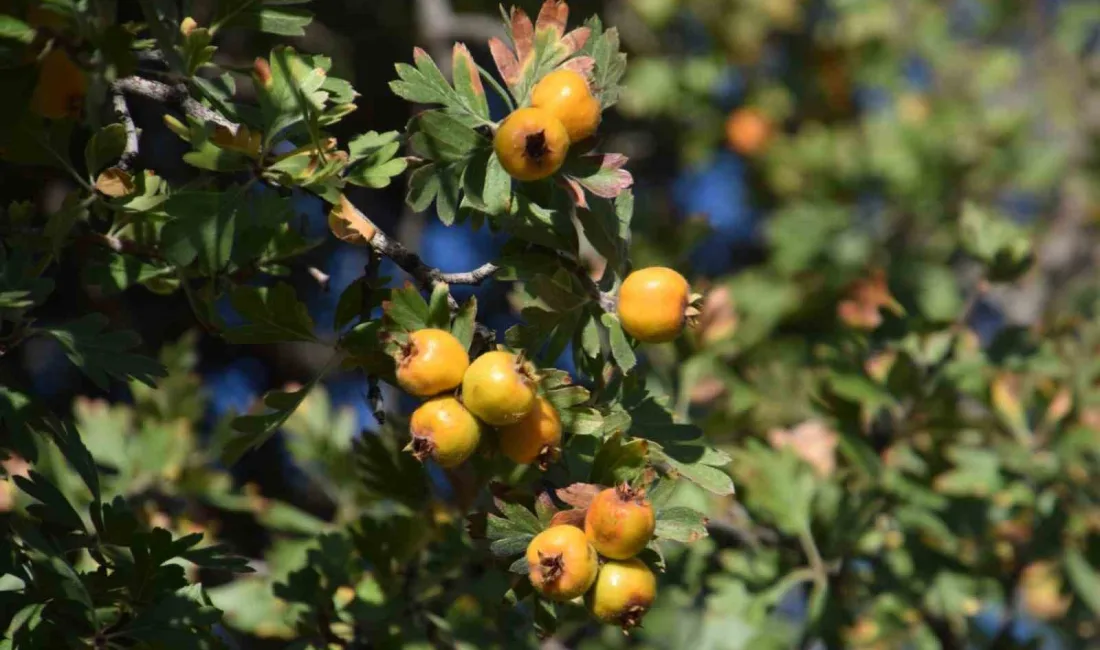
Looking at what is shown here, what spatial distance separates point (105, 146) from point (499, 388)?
52 centimetres

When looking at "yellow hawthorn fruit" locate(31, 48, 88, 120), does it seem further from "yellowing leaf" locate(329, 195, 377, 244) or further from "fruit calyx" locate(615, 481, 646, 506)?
"fruit calyx" locate(615, 481, 646, 506)

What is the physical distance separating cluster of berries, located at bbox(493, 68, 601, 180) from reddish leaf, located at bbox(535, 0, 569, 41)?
0.23 feet

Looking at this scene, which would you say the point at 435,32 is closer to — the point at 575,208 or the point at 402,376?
the point at 575,208

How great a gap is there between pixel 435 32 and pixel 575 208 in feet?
6.21

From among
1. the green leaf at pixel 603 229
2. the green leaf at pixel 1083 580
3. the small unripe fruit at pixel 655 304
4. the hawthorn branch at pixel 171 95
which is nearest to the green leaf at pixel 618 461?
the small unripe fruit at pixel 655 304

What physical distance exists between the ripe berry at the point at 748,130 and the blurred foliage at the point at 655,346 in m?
0.02

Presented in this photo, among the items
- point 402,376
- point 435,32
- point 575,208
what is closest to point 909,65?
point 435,32

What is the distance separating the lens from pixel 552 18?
1281 millimetres

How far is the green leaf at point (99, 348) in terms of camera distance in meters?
1.23

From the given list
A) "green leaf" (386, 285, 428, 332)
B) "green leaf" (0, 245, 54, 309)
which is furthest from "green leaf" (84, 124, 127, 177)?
"green leaf" (386, 285, 428, 332)

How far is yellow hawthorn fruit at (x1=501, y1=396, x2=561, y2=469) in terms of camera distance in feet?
3.89

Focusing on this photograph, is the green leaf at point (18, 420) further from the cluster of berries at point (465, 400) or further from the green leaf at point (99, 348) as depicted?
the cluster of berries at point (465, 400)

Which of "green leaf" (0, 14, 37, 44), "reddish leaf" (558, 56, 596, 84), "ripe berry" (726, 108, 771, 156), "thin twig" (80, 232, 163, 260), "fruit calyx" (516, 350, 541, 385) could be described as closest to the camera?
"green leaf" (0, 14, 37, 44)

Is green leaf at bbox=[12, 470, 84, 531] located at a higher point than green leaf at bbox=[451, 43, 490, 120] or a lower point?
lower
